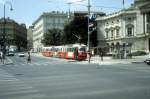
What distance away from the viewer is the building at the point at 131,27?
328 ft

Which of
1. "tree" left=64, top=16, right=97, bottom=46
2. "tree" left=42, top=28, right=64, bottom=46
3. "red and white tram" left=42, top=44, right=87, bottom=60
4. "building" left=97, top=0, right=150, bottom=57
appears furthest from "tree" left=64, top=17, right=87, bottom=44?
"tree" left=42, top=28, right=64, bottom=46

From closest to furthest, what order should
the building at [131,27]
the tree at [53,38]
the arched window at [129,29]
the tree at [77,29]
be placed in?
the building at [131,27], the arched window at [129,29], the tree at [77,29], the tree at [53,38]

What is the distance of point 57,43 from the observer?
14712 centimetres

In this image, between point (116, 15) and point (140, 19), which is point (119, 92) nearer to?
point (140, 19)

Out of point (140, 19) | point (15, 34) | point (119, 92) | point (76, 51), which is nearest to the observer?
point (119, 92)

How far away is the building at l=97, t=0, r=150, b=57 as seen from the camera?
99825mm

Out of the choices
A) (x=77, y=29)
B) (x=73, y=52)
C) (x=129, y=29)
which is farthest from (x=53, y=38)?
(x=73, y=52)

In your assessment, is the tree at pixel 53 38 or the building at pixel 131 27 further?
the tree at pixel 53 38

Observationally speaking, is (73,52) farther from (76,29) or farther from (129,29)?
(129,29)

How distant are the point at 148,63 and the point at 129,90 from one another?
1270 inches

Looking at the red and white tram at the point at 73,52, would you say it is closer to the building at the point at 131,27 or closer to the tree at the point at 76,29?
the building at the point at 131,27

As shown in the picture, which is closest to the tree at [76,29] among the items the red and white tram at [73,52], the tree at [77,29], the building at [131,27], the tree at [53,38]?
the tree at [77,29]

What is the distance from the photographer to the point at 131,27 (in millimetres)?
106688

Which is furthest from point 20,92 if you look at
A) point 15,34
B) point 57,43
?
point 15,34
